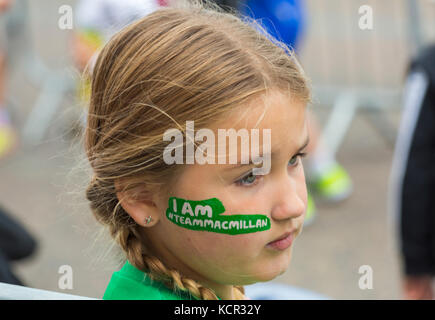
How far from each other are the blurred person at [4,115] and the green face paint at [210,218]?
434 centimetres

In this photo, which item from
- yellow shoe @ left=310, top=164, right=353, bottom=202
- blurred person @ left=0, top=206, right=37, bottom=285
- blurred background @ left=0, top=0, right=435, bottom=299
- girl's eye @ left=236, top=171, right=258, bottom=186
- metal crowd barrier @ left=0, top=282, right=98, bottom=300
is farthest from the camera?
yellow shoe @ left=310, top=164, right=353, bottom=202

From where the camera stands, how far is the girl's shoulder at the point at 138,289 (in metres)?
1.35

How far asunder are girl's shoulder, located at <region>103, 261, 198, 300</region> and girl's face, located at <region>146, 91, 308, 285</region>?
0.20 feet

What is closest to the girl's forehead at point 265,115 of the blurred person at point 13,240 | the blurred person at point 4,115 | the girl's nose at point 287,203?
the girl's nose at point 287,203

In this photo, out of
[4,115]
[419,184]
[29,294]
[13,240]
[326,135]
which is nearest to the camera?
[29,294]

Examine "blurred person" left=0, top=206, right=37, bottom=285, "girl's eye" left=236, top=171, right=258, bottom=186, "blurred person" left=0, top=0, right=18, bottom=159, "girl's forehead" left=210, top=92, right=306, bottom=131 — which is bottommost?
"girl's eye" left=236, top=171, right=258, bottom=186

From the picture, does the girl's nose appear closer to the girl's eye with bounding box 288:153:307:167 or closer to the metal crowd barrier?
the girl's eye with bounding box 288:153:307:167

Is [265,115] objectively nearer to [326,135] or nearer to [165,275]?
[165,275]

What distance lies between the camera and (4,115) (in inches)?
217

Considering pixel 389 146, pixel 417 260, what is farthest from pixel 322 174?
pixel 417 260

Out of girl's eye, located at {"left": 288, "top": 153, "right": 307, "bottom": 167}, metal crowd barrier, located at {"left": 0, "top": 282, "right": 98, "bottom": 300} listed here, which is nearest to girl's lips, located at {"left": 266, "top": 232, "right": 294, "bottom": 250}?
girl's eye, located at {"left": 288, "top": 153, "right": 307, "bottom": 167}

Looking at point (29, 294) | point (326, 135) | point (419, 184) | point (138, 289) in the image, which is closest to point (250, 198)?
point (138, 289)

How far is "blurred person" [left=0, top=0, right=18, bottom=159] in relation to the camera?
5.42 m

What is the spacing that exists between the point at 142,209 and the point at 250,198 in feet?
0.71
